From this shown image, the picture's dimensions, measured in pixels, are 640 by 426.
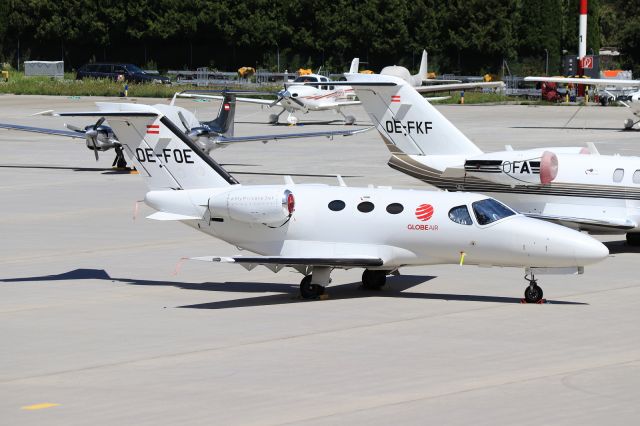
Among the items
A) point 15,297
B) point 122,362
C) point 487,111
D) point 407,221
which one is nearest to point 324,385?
point 122,362

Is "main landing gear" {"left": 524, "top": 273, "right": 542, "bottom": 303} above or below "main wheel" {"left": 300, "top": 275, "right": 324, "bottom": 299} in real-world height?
above

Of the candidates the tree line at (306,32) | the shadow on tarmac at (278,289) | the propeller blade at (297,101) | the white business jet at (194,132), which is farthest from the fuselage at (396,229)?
the tree line at (306,32)

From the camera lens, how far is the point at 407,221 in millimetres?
22875

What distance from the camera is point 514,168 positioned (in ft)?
95.5

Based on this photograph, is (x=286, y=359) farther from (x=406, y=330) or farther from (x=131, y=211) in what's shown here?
(x=131, y=211)

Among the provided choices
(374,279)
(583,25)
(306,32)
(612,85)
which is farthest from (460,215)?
(306,32)

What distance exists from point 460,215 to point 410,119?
8582 mm

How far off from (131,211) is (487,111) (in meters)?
48.0

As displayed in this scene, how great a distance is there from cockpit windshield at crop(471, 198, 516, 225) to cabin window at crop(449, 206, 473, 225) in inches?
5.6

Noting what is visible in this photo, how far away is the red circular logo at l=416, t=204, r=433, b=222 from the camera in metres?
22.8

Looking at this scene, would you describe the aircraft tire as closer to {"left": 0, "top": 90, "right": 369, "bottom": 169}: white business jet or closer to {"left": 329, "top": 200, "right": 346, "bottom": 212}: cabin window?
{"left": 329, "top": 200, "right": 346, "bottom": 212}: cabin window

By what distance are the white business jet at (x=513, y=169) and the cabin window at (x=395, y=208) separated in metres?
6.30

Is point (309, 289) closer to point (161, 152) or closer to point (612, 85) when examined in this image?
point (161, 152)

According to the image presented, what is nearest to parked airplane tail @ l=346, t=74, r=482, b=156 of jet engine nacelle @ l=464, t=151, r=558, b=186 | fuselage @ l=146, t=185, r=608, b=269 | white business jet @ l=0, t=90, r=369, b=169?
jet engine nacelle @ l=464, t=151, r=558, b=186
